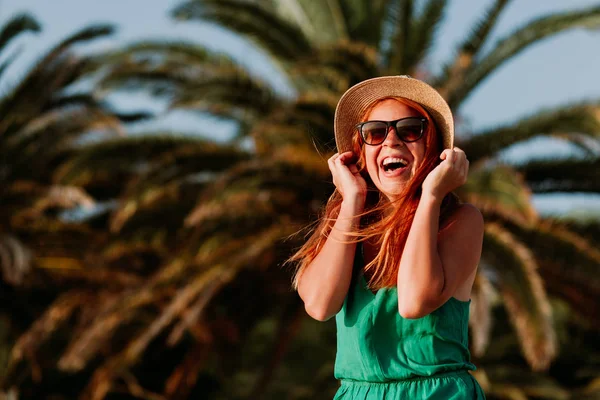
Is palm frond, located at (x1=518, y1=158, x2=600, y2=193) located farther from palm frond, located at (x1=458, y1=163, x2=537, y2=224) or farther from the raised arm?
the raised arm

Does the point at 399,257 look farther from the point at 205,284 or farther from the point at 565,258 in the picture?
the point at 565,258

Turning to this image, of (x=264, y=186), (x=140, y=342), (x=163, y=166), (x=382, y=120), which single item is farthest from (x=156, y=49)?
(x=382, y=120)

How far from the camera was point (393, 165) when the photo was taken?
10.5 feet

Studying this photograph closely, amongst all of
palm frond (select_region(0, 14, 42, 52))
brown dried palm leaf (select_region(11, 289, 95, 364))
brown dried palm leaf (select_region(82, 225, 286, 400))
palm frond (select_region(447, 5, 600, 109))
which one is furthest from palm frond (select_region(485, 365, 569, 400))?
palm frond (select_region(0, 14, 42, 52))

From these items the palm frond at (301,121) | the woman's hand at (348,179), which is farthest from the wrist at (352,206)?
the palm frond at (301,121)

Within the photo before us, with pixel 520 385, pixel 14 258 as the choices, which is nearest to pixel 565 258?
pixel 520 385

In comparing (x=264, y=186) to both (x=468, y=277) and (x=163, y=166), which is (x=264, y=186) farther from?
(x=468, y=277)

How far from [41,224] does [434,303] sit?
13.8 meters

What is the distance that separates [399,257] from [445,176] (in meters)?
0.26

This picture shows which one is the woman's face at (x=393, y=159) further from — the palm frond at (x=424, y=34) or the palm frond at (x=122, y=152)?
the palm frond at (x=122, y=152)

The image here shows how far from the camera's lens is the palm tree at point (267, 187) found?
41.7ft

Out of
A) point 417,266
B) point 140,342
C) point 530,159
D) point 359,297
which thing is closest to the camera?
point 417,266

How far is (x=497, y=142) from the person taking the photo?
1370 cm

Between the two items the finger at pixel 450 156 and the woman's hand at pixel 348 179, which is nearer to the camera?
the finger at pixel 450 156
